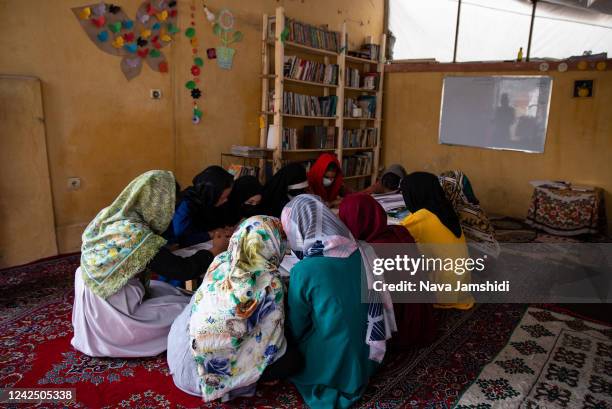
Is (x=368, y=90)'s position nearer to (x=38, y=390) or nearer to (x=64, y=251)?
(x=64, y=251)

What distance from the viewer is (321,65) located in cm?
545

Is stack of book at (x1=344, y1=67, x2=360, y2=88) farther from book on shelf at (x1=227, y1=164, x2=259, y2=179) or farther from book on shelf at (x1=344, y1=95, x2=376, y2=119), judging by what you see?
book on shelf at (x1=227, y1=164, x2=259, y2=179)

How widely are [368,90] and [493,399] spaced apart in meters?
4.93

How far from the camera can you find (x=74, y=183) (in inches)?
152

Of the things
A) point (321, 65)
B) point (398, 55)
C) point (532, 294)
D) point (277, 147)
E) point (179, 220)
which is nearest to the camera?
point (179, 220)

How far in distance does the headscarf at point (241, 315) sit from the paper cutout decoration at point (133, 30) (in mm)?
2787

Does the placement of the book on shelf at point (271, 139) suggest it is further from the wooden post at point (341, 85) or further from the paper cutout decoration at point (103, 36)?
the paper cutout decoration at point (103, 36)

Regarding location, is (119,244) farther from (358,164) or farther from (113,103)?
(358,164)

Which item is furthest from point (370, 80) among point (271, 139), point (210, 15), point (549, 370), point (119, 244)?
point (119, 244)

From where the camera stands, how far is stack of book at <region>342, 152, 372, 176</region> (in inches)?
→ 241

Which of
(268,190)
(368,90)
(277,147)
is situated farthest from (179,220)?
(368,90)

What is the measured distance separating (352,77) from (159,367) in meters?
4.76

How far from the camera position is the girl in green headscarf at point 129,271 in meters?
2.09

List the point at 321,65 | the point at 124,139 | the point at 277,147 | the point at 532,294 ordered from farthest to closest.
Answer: the point at 321,65
the point at 277,147
the point at 124,139
the point at 532,294
